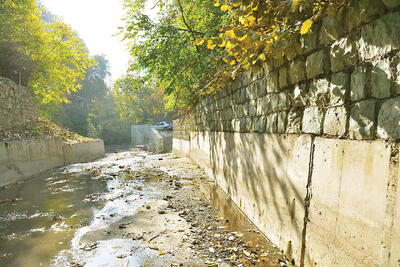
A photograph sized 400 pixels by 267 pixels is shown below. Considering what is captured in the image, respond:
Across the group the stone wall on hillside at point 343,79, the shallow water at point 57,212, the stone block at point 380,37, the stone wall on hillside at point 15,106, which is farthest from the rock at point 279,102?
the stone wall on hillside at point 15,106

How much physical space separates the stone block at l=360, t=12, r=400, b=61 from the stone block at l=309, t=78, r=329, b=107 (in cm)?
39

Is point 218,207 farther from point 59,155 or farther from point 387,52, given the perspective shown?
point 59,155

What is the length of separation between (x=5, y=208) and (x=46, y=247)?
2.54 metres

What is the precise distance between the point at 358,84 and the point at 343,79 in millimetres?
153

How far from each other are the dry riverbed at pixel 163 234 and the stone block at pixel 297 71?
1.96 metres

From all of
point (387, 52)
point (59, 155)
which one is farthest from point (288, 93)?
point (59, 155)

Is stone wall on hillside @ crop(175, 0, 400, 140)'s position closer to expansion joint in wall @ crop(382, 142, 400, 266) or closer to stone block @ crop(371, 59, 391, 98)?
stone block @ crop(371, 59, 391, 98)

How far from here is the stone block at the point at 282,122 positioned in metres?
2.52

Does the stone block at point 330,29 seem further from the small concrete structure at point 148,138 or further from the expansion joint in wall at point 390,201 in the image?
the small concrete structure at point 148,138

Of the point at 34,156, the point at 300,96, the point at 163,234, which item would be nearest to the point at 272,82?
the point at 300,96

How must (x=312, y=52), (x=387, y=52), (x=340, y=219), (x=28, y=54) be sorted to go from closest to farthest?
(x=387, y=52), (x=340, y=219), (x=312, y=52), (x=28, y=54)

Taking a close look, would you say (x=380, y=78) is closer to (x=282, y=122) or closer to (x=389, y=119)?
(x=389, y=119)

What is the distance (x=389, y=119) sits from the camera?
1328 mm

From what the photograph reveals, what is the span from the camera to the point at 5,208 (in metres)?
4.46
